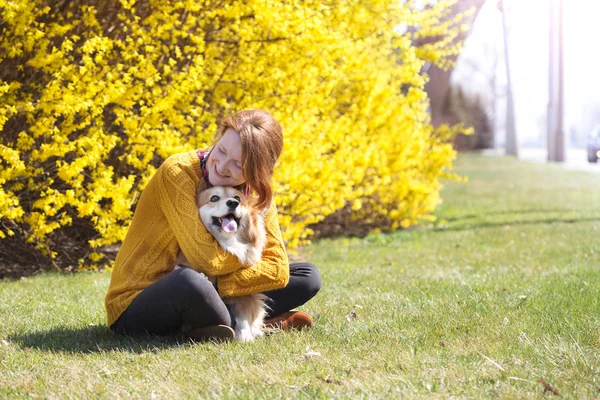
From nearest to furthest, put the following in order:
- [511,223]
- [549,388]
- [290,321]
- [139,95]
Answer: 1. [549,388]
2. [290,321]
3. [139,95]
4. [511,223]

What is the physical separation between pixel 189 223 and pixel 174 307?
0.37 m

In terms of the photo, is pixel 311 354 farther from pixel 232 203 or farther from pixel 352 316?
pixel 352 316

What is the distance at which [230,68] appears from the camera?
630 cm

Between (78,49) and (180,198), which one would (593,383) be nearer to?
(180,198)

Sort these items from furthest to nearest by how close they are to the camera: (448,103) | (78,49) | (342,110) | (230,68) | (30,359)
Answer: (448,103) < (342,110) < (230,68) < (78,49) < (30,359)

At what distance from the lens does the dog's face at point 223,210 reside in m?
3.35

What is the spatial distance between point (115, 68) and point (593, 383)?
12.6 feet

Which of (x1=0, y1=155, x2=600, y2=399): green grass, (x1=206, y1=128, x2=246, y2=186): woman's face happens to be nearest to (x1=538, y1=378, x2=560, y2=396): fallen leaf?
(x1=0, y1=155, x2=600, y2=399): green grass

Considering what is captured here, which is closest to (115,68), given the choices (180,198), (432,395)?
(180,198)

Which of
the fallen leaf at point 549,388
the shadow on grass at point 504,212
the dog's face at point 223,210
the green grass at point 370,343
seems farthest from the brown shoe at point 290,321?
the shadow on grass at point 504,212

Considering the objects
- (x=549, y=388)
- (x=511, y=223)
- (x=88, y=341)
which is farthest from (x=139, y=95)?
(x=511, y=223)

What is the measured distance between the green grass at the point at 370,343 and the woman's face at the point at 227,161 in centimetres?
72

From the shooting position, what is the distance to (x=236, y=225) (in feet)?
11.1

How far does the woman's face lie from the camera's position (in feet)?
11.0
